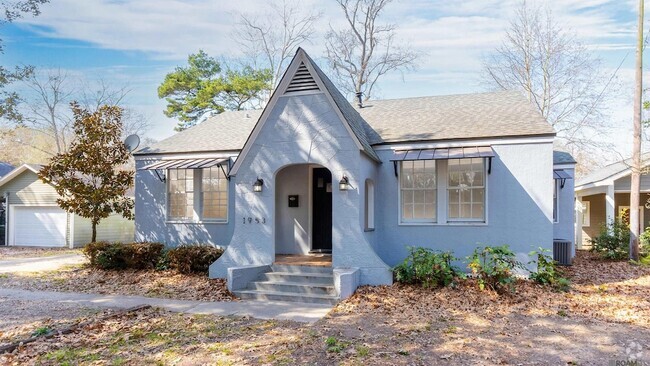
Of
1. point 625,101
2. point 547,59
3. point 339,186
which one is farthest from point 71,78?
point 625,101

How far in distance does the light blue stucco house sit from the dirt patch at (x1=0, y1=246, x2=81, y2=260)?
31.0 feet

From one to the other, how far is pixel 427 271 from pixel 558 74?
2292cm

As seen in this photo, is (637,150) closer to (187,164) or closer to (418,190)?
(418,190)

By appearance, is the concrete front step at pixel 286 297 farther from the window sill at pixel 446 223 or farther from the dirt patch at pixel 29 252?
the dirt patch at pixel 29 252

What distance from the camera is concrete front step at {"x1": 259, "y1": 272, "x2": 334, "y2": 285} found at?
31.1ft

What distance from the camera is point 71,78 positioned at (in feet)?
116

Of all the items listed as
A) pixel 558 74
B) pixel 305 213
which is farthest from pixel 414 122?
pixel 558 74

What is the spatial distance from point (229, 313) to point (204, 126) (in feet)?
31.0

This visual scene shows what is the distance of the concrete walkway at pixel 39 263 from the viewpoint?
45.7 ft

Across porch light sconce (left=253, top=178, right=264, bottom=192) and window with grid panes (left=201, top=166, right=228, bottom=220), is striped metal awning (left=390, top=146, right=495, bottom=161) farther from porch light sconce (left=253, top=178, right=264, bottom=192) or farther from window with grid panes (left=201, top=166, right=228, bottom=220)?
window with grid panes (left=201, top=166, right=228, bottom=220)

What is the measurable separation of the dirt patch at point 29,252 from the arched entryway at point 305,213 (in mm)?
12067

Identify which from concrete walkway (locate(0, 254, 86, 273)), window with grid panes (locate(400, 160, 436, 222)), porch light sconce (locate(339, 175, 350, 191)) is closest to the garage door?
concrete walkway (locate(0, 254, 86, 273))

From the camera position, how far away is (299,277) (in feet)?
31.9

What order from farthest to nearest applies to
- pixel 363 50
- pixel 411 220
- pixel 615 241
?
pixel 363 50 < pixel 615 241 < pixel 411 220
